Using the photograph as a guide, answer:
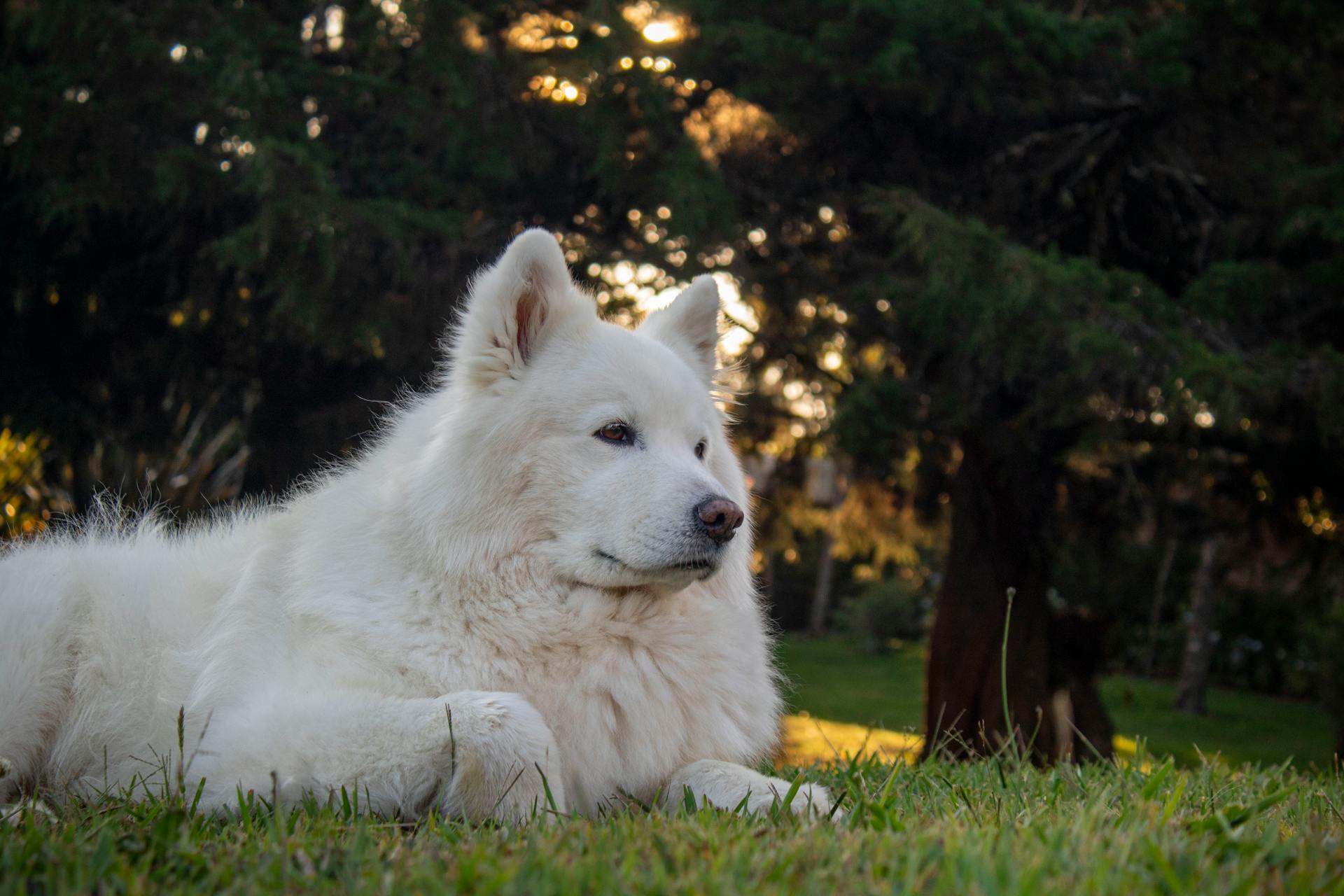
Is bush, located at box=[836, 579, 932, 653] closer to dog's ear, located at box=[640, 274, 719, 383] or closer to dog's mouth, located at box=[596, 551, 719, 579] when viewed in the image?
dog's ear, located at box=[640, 274, 719, 383]

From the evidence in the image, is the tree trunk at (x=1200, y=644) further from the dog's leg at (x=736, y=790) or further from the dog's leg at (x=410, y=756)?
the dog's leg at (x=410, y=756)

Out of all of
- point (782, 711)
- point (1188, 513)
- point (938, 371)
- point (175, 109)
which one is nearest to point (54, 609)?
point (782, 711)

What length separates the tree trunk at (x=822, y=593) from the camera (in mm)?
28359

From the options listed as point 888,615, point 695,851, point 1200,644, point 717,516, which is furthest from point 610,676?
point 888,615

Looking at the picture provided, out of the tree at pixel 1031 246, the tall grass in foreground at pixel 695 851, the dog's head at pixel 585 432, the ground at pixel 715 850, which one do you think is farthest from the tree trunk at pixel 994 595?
the tall grass in foreground at pixel 695 851

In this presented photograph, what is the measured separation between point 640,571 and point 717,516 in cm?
26

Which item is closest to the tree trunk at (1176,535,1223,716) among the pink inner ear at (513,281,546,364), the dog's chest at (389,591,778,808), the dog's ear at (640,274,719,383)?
the dog's ear at (640,274,719,383)

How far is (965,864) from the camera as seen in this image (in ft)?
5.97

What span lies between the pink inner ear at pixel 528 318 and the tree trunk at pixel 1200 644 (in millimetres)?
16368

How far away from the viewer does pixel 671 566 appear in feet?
9.55

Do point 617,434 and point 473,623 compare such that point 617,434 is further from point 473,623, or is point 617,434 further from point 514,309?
point 473,623

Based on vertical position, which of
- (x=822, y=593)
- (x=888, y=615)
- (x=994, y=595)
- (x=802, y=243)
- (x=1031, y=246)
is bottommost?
(x=822, y=593)

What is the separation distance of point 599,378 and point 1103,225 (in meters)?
7.44

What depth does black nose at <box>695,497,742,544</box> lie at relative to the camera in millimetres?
2885
